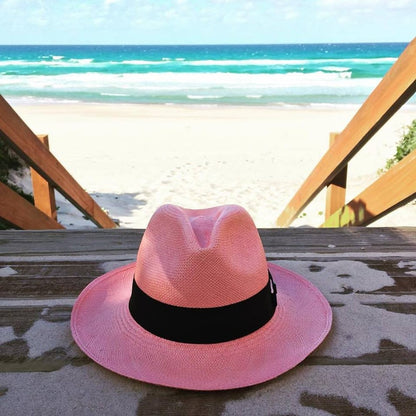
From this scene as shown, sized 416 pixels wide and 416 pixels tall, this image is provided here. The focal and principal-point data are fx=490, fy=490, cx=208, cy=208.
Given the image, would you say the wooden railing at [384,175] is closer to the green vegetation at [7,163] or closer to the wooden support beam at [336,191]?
the wooden support beam at [336,191]

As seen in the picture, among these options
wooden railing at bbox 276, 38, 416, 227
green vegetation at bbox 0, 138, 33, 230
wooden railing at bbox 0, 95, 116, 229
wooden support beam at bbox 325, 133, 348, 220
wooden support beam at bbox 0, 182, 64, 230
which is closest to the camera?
wooden railing at bbox 276, 38, 416, 227

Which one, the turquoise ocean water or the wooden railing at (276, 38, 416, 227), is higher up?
the wooden railing at (276, 38, 416, 227)

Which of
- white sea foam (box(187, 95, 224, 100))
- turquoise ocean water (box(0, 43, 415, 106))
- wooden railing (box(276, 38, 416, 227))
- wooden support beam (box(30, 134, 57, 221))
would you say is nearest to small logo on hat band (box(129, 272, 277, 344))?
wooden railing (box(276, 38, 416, 227))

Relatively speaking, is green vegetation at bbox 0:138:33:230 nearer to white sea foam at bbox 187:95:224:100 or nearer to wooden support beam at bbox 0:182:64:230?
wooden support beam at bbox 0:182:64:230

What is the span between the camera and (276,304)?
161 centimetres

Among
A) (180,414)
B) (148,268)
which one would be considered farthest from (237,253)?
(180,414)

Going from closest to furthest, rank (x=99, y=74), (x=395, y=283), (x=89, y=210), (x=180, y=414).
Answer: (x=180, y=414) → (x=395, y=283) → (x=89, y=210) → (x=99, y=74)

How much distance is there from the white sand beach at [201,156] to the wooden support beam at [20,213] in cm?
216

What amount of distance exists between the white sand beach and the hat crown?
389 centimetres

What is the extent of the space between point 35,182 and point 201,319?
2.13m

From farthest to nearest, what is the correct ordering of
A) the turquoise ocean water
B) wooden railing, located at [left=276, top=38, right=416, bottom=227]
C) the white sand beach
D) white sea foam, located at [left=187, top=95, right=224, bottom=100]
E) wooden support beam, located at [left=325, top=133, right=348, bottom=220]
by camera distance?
white sea foam, located at [left=187, top=95, right=224, bottom=100], the turquoise ocean water, the white sand beach, wooden support beam, located at [left=325, top=133, right=348, bottom=220], wooden railing, located at [left=276, top=38, right=416, bottom=227]

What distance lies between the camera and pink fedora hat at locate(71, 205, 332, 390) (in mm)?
1383

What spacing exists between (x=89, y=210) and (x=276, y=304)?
236 cm

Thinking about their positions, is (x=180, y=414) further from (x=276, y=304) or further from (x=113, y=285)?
(x=113, y=285)
